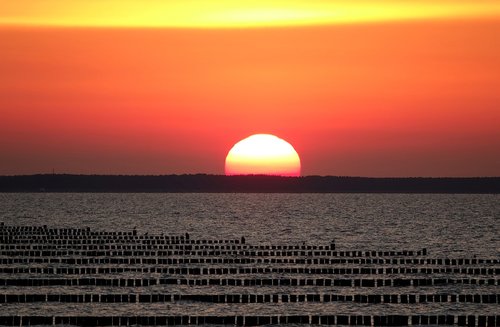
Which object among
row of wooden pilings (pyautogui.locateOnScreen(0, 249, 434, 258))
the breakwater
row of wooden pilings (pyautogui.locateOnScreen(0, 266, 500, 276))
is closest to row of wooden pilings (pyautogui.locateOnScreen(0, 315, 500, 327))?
the breakwater

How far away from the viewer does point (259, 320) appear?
193 ft

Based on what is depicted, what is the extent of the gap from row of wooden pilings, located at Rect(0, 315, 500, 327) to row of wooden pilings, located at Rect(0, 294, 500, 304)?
23.7 feet

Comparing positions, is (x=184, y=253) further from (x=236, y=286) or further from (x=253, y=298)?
(x=253, y=298)

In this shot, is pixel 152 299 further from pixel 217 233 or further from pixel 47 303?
pixel 217 233

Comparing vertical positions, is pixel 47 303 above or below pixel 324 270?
below

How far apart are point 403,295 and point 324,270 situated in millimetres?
19284

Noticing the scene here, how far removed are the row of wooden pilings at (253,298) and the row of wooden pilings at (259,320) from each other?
7222mm

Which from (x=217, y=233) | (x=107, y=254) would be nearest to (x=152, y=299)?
(x=107, y=254)

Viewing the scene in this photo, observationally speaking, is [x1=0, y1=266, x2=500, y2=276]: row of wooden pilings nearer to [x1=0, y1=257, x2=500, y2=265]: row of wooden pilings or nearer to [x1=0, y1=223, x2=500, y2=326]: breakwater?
[x1=0, y1=223, x2=500, y2=326]: breakwater

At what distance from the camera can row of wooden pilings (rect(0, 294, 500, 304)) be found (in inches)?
2650

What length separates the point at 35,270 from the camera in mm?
86438

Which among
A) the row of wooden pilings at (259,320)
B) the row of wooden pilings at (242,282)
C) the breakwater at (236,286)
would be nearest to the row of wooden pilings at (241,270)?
the breakwater at (236,286)

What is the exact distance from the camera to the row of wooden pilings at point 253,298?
67312mm

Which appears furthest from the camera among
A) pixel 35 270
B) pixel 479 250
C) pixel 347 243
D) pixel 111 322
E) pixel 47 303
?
pixel 347 243
